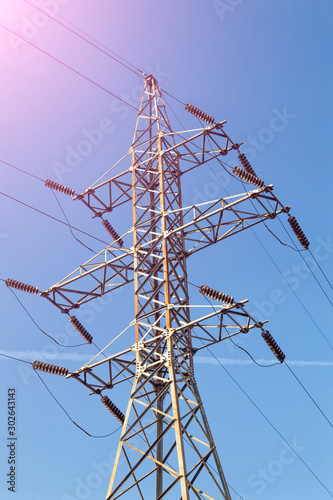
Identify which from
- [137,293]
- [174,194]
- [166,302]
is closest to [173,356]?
[166,302]

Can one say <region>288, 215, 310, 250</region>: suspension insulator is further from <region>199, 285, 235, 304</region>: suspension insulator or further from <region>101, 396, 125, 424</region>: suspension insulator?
<region>101, 396, 125, 424</region>: suspension insulator

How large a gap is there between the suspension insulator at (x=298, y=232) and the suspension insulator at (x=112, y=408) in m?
9.07

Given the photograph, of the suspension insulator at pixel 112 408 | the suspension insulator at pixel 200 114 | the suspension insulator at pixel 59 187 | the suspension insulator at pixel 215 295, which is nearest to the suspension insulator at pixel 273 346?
the suspension insulator at pixel 215 295

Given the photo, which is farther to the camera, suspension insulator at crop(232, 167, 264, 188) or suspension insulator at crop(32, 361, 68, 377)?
suspension insulator at crop(32, 361, 68, 377)

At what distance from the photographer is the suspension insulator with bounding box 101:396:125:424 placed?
20.3 m

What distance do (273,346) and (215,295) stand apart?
253 centimetres

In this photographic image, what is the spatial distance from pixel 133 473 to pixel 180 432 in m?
2.23

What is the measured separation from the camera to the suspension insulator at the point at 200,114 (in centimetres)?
2216

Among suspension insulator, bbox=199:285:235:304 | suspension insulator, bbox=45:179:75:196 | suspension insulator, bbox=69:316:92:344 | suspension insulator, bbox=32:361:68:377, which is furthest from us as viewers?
suspension insulator, bbox=45:179:75:196

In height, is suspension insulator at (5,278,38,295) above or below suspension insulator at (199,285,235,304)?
above

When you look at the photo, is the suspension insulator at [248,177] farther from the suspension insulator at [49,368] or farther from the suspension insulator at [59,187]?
the suspension insulator at [49,368]

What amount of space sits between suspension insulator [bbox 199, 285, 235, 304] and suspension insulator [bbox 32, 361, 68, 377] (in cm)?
593

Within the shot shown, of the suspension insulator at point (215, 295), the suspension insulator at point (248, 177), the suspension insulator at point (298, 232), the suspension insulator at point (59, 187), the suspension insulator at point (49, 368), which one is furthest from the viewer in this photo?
the suspension insulator at point (59, 187)

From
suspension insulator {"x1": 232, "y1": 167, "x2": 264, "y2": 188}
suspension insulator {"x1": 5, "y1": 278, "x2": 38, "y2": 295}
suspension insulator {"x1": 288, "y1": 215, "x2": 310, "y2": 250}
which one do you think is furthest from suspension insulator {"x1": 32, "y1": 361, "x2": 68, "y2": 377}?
suspension insulator {"x1": 288, "y1": 215, "x2": 310, "y2": 250}
